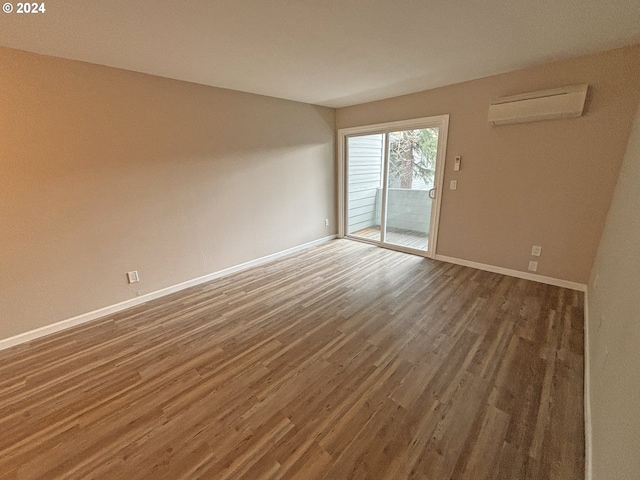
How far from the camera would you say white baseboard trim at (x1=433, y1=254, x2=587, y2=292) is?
294 centimetres

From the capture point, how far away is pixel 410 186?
4.13 meters

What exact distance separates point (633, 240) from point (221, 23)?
2.79m

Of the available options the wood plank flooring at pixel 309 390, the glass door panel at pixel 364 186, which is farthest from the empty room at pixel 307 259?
the glass door panel at pixel 364 186

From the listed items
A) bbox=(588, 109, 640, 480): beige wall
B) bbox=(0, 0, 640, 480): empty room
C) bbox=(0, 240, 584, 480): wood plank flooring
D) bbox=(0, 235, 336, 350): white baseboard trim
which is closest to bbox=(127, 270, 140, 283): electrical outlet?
bbox=(0, 0, 640, 480): empty room

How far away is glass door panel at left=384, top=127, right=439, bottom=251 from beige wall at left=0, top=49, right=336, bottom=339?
1.77 meters

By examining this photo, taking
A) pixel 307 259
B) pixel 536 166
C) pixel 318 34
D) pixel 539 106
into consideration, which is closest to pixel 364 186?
pixel 307 259

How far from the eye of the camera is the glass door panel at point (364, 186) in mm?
4602

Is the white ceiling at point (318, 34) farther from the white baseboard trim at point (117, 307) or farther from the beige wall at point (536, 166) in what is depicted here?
the white baseboard trim at point (117, 307)

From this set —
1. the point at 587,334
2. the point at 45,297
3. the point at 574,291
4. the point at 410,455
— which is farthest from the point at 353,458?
the point at 574,291

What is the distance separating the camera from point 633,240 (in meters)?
1.39

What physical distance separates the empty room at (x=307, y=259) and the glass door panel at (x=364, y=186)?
0.50 meters

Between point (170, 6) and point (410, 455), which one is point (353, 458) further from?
point (170, 6)

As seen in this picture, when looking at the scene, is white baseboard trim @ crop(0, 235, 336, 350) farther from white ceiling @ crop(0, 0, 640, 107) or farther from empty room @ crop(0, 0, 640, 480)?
white ceiling @ crop(0, 0, 640, 107)

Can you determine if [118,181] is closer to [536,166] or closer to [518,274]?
[536,166]
